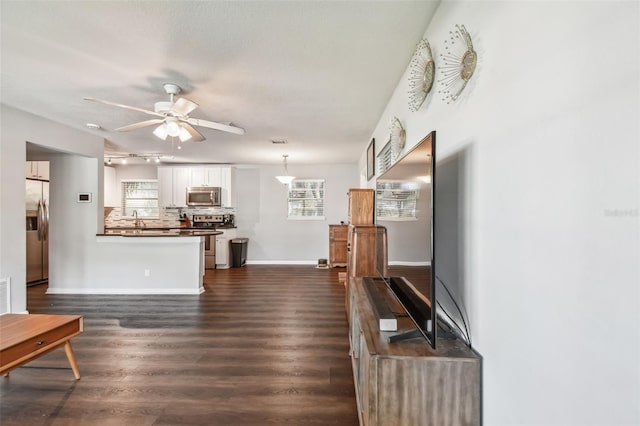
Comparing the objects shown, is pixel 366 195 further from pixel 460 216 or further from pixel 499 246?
pixel 499 246

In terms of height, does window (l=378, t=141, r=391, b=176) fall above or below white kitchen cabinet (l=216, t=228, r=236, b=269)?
above

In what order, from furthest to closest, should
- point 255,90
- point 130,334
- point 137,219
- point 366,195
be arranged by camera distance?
1. point 137,219
2. point 366,195
3. point 130,334
4. point 255,90

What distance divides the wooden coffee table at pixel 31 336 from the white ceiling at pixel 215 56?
201 centimetres

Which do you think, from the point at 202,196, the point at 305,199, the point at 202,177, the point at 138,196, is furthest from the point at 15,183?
the point at 305,199

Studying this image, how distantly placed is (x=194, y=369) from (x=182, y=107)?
2190 mm

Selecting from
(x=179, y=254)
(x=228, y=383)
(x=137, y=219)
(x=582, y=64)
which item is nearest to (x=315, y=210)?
(x=179, y=254)

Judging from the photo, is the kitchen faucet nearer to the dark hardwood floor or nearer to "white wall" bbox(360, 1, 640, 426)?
the dark hardwood floor

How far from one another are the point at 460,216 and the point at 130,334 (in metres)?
3.39

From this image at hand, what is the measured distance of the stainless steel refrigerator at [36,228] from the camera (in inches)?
196

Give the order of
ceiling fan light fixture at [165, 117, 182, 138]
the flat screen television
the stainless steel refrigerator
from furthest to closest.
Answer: the stainless steel refrigerator → ceiling fan light fixture at [165, 117, 182, 138] → the flat screen television

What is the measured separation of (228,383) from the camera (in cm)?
220

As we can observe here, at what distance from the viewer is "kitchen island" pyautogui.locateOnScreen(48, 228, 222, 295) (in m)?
4.63

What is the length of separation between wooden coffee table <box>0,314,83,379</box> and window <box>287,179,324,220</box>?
17.2 ft

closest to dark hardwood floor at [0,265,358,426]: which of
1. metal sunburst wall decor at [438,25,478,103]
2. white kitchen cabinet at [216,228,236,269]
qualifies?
metal sunburst wall decor at [438,25,478,103]
